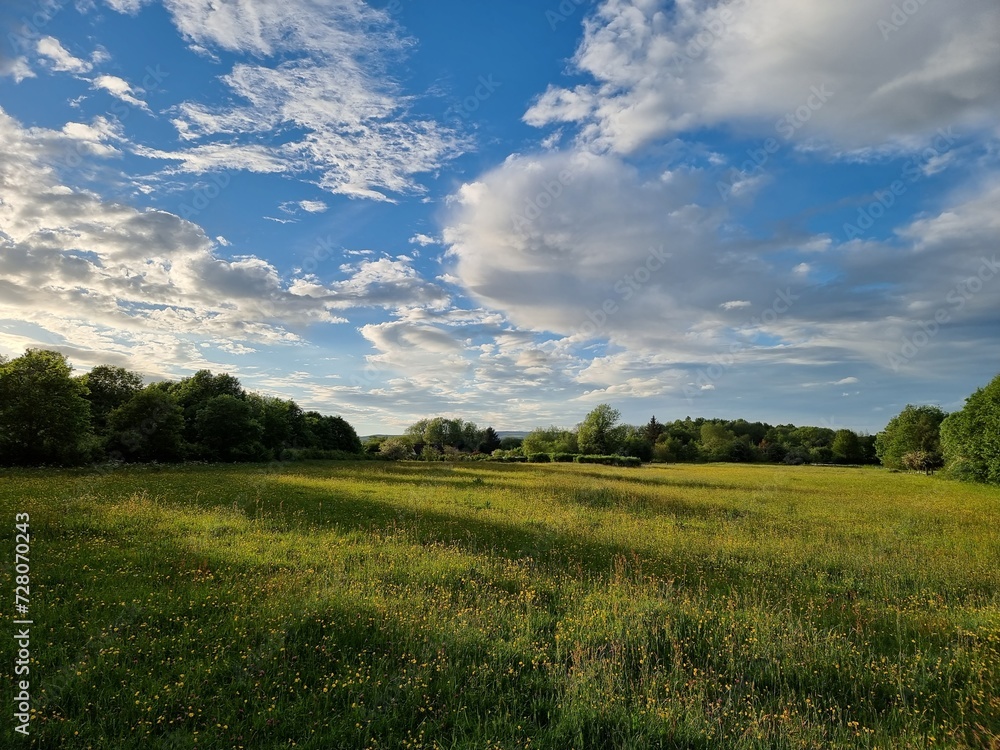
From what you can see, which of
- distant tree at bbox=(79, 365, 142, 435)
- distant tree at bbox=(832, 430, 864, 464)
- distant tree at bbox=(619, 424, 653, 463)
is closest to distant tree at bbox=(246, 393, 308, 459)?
distant tree at bbox=(79, 365, 142, 435)

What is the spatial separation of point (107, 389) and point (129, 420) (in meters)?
9.25

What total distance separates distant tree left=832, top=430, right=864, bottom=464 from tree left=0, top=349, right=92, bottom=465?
137m

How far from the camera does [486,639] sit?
26.0 feet

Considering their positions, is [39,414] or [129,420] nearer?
[39,414]

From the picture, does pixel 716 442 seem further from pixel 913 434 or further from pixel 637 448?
pixel 913 434

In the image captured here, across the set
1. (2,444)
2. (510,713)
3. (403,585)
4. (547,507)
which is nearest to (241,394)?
(2,444)

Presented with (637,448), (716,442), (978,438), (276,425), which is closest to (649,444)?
(637,448)

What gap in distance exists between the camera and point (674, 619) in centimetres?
896

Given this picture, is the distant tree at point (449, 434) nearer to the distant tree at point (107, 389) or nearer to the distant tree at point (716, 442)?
the distant tree at point (716, 442)

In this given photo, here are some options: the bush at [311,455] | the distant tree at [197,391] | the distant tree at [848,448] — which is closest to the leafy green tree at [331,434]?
the bush at [311,455]

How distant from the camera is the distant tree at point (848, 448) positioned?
11381cm

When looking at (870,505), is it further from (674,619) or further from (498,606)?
(498,606)

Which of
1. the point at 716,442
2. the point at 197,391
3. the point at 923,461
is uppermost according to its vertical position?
the point at 197,391

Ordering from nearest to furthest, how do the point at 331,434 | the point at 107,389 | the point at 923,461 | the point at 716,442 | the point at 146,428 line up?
the point at 146,428 < the point at 107,389 < the point at 923,461 < the point at 331,434 < the point at 716,442
